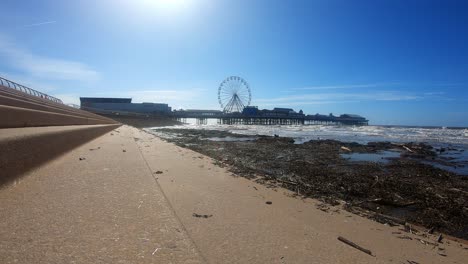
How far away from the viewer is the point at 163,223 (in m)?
2.63

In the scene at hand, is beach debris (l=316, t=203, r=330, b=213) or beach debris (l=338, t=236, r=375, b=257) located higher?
beach debris (l=338, t=236, r=375, b=257)

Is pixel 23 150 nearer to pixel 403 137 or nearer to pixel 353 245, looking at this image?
pixel 353 245

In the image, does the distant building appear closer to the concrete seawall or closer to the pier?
the pier

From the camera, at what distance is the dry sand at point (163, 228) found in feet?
6.61

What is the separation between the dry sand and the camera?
2014 millimetres

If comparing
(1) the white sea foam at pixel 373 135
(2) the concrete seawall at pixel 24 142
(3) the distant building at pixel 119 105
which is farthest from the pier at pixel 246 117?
(2) the concrete seawall at pixel 24 142

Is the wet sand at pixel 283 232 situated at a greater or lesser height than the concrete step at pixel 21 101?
lesser

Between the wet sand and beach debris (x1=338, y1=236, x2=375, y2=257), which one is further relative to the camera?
beach debris (x1=338, y1=236, x2=375, y2=257)

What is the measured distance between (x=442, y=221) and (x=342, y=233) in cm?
252

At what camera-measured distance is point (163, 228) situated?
8.25ft

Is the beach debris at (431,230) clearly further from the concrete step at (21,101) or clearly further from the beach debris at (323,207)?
the concrete step at (21,101)

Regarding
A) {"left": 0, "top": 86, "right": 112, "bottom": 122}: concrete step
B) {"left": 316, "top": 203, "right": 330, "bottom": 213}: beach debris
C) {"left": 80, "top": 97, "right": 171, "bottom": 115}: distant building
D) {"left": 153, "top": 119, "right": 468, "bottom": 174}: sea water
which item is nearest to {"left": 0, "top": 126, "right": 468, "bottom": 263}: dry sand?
{"left": 316, "top": 203, "right": 330, "bottom": 213}: beach debris

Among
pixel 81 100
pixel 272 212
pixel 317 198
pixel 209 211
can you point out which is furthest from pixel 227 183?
pixel 81 100

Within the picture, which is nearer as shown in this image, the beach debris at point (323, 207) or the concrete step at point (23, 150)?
the concrete step at point (23, 150)
